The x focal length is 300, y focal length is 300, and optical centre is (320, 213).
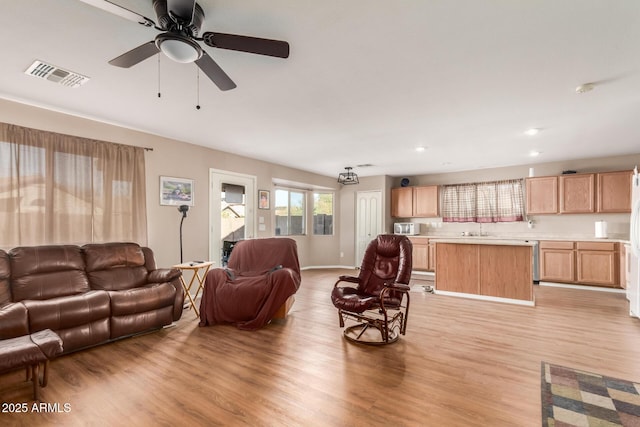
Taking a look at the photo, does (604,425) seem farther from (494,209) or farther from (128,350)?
(494,209)

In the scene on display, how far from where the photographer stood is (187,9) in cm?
162

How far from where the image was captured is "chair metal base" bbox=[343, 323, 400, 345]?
315 centimetres

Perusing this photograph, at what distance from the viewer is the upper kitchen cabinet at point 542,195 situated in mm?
6184

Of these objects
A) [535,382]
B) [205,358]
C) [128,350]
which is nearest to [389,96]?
[535,382]

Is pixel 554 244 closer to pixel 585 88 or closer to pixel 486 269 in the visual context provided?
pixel 486 269

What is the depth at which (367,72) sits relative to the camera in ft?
8.59

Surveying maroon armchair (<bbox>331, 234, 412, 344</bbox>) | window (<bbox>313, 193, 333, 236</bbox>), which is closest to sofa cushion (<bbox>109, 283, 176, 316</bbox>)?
maroon armchair (<bbox>331, 234, 412, 344</bbox>)

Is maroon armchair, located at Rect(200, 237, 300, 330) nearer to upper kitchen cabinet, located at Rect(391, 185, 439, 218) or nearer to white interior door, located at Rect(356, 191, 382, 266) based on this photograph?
white interior door, located at Rect(356, 191, 382, 266)

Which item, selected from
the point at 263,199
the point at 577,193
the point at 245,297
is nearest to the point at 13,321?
the point at 245,297

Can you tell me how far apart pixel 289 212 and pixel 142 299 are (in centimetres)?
485

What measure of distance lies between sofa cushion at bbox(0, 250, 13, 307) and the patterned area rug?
174 inches

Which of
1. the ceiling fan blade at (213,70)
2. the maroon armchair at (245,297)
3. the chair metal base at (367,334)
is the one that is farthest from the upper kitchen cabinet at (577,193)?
the ceiling fan blade at (213,70)

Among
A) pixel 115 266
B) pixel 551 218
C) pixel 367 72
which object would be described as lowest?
pixel 115 266

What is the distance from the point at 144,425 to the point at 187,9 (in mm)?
2447
